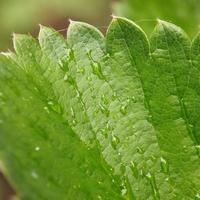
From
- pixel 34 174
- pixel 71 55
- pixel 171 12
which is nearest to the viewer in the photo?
pixel 34 174

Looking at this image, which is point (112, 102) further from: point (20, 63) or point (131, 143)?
point (20, 63)

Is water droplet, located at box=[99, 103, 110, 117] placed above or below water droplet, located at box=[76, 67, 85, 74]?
below

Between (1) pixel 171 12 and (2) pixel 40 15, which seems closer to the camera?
(1) pixel 171 12

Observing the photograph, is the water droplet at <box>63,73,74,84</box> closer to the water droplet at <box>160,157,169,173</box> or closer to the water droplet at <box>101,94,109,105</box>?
the water droplet at <box>101,94,109,105</box>

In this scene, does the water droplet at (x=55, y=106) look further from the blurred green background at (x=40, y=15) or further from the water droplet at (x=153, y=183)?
the blurred green background at (x=40, y=15)

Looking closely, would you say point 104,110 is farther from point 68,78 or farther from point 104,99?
point 68,78

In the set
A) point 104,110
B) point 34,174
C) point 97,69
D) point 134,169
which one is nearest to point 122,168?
point 134,169

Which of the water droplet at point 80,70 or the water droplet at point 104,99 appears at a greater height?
the water droplet at point 80,70

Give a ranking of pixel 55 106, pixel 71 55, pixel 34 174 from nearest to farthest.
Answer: pixel 34 174 → pixel 55 106 → pixel 71 55

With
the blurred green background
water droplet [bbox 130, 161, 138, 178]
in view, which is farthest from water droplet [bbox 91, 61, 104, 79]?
the blurred green background

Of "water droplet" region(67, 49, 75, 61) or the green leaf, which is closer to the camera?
"water droplet" region(67, 49, 75, 61)

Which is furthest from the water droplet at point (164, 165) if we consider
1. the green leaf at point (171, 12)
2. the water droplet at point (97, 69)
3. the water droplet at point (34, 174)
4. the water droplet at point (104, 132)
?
the green leaf at point (171, 12)
